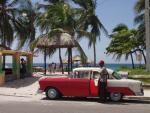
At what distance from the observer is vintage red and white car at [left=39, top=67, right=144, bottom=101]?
20484 millimetres

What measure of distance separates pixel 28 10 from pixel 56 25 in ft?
23.3

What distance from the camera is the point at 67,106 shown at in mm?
18391

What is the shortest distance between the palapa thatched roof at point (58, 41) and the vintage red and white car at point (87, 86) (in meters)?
13.7

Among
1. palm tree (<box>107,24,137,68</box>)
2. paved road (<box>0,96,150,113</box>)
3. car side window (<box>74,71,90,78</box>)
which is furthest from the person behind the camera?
palm tree (<box>107,24,137,68</box>)

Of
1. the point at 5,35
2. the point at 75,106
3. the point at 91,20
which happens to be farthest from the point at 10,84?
the point at 91,20

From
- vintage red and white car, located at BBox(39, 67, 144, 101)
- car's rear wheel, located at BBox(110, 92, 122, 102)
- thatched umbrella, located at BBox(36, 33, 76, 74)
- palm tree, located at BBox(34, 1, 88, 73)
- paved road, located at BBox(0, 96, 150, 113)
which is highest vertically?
palm tree, located at BBox(34, 1, 88, 73)

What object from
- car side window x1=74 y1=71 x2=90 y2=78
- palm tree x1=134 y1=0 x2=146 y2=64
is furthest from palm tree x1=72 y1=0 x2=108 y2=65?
car side window x1=74 y1=71 x2=90 y2=78

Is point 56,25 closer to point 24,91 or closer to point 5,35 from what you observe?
point 5,35

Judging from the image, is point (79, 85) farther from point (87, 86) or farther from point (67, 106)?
point (67, 106)

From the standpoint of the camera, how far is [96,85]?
20.8 m

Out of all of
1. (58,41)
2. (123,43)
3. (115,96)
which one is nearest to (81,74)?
(115,96)

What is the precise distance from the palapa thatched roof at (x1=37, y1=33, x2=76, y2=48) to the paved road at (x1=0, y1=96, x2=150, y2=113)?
13508mm

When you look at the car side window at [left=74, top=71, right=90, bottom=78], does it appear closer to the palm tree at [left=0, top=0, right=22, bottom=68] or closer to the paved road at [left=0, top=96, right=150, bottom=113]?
the paved road at [left=0, top=96, right=150, bottom=113]

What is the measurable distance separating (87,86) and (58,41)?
1502 cm
